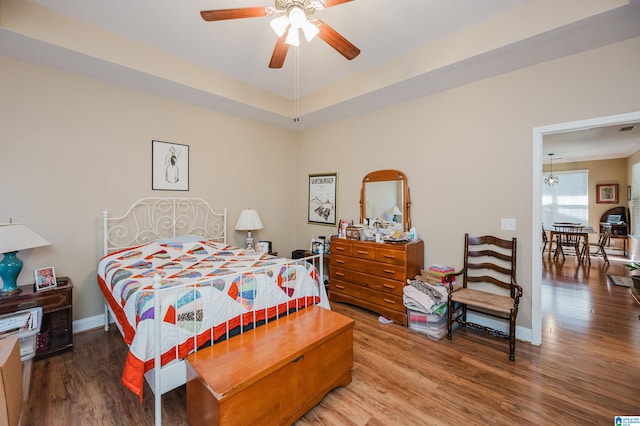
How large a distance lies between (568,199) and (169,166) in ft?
33.1

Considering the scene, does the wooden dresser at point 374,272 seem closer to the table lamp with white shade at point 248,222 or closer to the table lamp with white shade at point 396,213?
the table lamp with white shade at point 396,213

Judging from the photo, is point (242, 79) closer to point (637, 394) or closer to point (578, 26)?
point (578, 26)

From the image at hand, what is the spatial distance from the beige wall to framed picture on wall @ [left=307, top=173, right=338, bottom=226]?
0.69 meters

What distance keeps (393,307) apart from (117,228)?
3311mm

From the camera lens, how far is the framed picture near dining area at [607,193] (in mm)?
7023

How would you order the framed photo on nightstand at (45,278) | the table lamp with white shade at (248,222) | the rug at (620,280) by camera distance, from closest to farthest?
the framed photo on nightstand at (45,278) → the table lamp with white shade at (248,222) → the rug at (620,280)

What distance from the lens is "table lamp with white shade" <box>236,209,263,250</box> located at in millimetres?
3951

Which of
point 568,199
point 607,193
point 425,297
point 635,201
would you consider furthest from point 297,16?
point 568,199

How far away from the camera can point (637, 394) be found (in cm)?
193

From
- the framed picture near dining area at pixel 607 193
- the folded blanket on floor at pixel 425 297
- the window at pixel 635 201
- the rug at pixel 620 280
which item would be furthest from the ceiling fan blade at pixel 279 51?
the framed picture near dining area at pixel 607 193

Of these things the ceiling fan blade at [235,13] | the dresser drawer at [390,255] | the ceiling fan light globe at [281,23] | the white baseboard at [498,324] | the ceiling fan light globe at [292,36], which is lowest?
the white baseboard at [498,324]

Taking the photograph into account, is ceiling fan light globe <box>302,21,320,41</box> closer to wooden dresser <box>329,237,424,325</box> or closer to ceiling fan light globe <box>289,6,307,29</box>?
ceiling fan light globe <box>289,6,307,29</box>

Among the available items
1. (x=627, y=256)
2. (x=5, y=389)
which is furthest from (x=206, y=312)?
(x=627, y=256)

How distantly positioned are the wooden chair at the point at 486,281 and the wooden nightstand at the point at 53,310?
12.0ft
